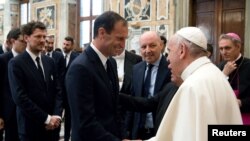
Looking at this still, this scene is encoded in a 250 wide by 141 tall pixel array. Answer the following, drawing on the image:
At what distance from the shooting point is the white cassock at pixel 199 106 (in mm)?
2113

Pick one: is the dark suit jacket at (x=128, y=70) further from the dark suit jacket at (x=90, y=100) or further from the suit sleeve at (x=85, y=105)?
the suit sleeve at (x=85, y=105)

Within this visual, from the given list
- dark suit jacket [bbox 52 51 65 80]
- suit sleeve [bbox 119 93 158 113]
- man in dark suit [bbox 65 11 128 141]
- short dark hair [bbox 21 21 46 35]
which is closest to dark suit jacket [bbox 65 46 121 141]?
man in dark suit [bbox 65 11 128 141]

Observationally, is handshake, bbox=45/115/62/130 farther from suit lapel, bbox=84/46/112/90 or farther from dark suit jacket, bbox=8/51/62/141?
suit lapel, bbox=84/46/112/90

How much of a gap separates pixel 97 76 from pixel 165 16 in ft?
24.3

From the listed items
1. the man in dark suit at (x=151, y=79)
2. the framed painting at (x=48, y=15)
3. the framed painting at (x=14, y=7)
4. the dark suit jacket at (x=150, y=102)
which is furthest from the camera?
the framed painting at (x=14, y=7)

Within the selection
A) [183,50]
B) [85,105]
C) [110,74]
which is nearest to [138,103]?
[110,74]

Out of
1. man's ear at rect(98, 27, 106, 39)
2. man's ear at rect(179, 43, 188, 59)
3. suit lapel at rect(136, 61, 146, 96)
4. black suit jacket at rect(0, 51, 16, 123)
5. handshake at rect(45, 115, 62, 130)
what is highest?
man's ear at rect(98, 27, 106, 39)

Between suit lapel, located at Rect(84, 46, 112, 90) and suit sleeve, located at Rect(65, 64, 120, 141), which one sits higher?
suit lapel, located at Rect(84, 46, 112, 90)

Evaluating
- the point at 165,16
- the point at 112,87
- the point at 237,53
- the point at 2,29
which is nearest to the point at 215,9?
the point at 165,16

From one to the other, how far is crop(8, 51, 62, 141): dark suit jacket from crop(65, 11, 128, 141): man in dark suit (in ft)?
4.10

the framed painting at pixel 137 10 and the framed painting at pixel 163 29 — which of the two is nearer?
the framed painting at pixel 163 29

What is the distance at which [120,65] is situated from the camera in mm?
4492

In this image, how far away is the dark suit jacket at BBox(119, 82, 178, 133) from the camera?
126 inches

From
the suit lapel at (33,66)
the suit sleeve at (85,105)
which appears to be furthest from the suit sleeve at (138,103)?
the suit lapel at (33,66)
